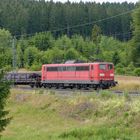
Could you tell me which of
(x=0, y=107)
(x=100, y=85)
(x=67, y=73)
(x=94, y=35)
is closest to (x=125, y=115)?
(x=0, y=107)

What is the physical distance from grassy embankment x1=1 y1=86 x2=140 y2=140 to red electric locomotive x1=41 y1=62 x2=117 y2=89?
6.71 meters

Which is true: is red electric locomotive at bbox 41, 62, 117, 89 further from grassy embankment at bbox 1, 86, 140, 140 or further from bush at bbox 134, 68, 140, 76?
bush at bbox 134, 68, 140, 76

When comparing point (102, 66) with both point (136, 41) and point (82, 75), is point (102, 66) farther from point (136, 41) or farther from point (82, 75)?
point (136, 41)

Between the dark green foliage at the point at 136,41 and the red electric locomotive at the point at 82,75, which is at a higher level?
the dark green foliage at the point at 136,41

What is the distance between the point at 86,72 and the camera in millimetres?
50219

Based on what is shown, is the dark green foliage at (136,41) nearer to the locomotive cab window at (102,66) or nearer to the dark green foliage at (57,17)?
the locomotive cab window at (102,66)

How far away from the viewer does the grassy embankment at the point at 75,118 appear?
2916cm

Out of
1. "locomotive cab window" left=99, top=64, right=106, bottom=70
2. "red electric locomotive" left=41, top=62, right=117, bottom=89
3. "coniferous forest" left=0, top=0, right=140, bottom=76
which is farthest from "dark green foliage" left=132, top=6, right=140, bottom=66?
"coniferous forest" left=0, top=0, right=140, bottom=76

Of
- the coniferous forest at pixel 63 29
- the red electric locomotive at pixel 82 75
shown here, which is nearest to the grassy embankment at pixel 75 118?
the red electric locomotive at pixel 82 75

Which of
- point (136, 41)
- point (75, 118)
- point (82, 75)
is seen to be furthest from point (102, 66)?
point (136, 41)

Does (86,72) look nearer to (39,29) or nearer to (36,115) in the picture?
(36,115)

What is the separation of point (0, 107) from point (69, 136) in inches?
297

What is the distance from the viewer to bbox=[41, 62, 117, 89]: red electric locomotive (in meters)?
48.9

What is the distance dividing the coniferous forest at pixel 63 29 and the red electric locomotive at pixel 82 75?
5232 centimetres
